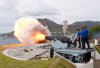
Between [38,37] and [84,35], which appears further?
[38,37]

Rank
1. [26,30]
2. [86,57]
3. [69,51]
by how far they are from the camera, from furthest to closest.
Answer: [26,30] < [69,51] < [86,57]

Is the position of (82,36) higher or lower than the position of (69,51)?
higher

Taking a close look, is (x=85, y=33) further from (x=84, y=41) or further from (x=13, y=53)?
(x=13, y=53)

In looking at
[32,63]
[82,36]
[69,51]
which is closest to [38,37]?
[69,51]

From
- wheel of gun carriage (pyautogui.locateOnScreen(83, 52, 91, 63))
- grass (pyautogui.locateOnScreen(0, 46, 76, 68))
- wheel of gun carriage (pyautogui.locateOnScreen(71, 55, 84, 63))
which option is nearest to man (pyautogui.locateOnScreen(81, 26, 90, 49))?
wheel of gun carriage (pyautogui.locateOnScreen(83, 52, 91, 63))

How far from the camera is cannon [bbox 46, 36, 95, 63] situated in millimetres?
27766

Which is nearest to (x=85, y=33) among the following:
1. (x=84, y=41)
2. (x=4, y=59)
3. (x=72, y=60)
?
(x=84, y=41)

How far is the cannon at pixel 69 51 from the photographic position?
27766 millimetres

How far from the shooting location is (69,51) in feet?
93.1

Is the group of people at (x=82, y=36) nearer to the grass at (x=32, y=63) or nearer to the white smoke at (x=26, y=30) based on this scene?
the grass at (x=32, y=63)

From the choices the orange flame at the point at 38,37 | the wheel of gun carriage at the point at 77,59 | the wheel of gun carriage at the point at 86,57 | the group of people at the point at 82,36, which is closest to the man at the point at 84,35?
the group of people at the point at 82,36

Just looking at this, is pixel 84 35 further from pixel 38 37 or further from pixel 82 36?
pixel 38 37

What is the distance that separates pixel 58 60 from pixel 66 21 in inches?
382

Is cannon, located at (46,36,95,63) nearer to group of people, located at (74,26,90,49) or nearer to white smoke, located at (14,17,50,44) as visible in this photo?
group of people, located at (74,26,90,49)
